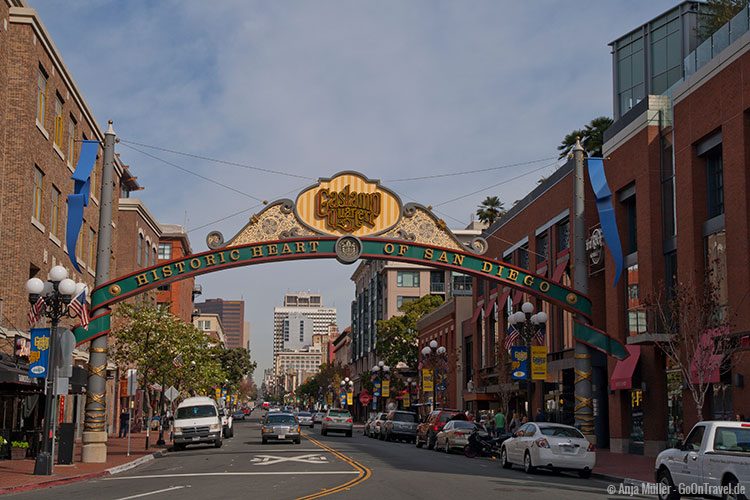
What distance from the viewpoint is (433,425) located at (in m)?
42.5

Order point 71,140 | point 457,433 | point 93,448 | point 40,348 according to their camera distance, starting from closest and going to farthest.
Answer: point 40,348 < point 93,448 < point 457,433 < point 71,140

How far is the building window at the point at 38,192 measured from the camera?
35516 mm

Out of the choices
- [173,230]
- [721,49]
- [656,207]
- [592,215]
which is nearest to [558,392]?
[592,215]

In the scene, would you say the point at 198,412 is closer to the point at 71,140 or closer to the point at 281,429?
the point at 281,429

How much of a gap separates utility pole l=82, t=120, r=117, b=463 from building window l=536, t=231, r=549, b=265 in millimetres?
25802

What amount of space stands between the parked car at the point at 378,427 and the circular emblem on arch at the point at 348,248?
85.7 feet

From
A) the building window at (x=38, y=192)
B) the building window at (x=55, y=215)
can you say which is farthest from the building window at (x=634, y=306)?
the building window at (x=55, y=215)

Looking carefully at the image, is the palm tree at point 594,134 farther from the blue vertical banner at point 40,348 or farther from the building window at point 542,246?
the blue vertical banner at point 40,348

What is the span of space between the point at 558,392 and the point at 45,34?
29.4 meters

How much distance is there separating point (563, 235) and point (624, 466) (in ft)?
63.3

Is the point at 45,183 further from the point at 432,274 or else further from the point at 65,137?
the point at 432,274

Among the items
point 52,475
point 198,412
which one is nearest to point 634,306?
point 198,412

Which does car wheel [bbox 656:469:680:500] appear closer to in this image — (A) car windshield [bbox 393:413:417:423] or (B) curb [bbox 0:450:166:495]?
(B) curb [bbox 0:450:166:495]

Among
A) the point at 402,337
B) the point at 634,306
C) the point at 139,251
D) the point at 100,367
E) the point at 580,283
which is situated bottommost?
the point at 100,367
